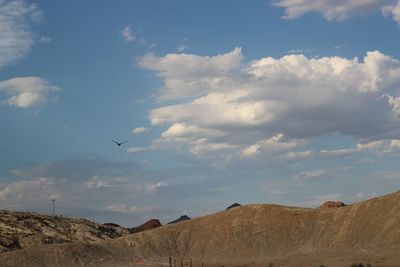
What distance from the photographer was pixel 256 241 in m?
122

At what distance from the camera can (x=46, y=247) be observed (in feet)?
383

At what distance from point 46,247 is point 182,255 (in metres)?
26.6

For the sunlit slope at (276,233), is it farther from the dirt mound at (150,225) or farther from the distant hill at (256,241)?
the dirt mound at (150,225)

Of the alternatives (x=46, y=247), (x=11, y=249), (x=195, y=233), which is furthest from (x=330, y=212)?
(x=11, y=249)

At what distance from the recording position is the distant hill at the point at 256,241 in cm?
11050

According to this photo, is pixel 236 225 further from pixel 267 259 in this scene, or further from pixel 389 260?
pixel 389 260

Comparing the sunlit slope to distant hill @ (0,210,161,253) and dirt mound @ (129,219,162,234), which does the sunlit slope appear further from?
dirt mound @ (129,219,162,234)

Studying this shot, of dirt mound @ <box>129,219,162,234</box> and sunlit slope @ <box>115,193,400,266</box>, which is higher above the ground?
dirt mound @ <box>129,219,162,234</box>

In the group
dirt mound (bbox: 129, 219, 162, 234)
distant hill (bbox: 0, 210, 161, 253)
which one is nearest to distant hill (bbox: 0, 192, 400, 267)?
distant hill (bbox: 0, 210, 161, 253)

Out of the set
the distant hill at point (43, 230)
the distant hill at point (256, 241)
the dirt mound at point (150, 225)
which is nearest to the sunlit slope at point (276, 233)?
the distant hill at point (256, 241)

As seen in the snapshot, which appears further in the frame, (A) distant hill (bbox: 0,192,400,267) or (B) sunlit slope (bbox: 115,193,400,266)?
(B) sunlit slope (bbox: 115,193,400,266)

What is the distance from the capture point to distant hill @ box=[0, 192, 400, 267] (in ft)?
363

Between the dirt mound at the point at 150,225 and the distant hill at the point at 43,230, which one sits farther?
the dirt mound at the point at 150,225

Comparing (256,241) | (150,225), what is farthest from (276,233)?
(150,225)
